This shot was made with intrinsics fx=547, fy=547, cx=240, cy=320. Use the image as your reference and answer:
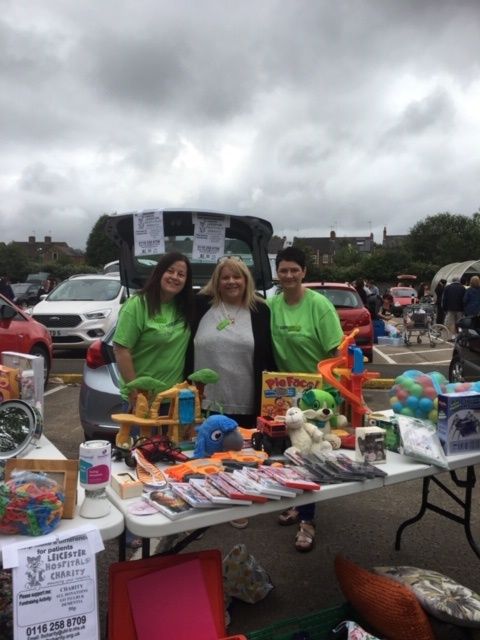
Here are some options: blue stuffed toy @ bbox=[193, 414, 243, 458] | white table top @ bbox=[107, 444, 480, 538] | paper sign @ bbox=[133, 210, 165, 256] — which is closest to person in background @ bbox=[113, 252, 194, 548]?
blue stuffed toy @ bbox=[193, 414, 243, 458]

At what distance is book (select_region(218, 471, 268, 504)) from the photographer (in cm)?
186

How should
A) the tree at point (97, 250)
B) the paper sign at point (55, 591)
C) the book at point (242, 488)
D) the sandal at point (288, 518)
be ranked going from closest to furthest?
the paper sign at point (55, 591)
the book at point (242, 488)
the sandal at point (288, 518)
the tree at point (97, 250)

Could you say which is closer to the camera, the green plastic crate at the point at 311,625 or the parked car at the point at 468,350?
the green plastic crate at the point at 311,625

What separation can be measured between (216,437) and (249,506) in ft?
1.62

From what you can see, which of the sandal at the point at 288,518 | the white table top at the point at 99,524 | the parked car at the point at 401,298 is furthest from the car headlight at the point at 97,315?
the parked car at the point at 401,298

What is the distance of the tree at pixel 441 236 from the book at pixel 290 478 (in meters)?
59.8

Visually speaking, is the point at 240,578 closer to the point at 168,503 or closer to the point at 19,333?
the point at 168,503

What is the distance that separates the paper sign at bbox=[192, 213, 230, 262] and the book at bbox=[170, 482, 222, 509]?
227 centimetres

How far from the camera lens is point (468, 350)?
718 cm

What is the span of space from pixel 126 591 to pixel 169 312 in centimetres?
141

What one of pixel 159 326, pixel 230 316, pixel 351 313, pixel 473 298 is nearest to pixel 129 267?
pixel 159 326

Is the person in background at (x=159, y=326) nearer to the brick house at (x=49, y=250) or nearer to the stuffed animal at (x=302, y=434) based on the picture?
the stuffed animal at (x=302, y=434)

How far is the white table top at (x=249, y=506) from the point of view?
175 cm

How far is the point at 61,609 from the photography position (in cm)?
156
